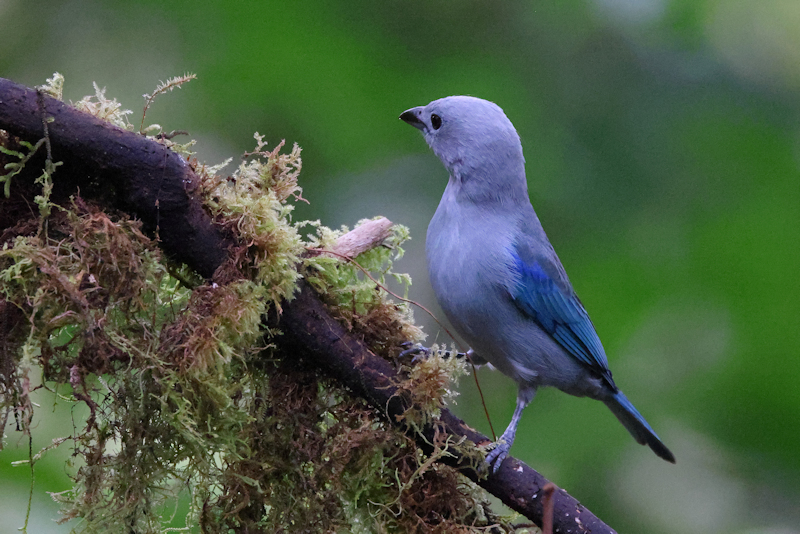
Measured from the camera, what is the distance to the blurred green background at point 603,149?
3.50m

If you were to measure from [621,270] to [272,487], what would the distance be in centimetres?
252

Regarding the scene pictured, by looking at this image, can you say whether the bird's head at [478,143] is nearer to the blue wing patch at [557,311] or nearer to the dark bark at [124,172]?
the blue wing patch at [557,311]

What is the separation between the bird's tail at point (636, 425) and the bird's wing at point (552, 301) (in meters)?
0.18

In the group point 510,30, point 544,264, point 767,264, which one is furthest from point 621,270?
point 510,30

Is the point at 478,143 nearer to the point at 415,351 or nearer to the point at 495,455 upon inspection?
the point at 415,351

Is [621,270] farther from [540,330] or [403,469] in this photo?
[403,469]

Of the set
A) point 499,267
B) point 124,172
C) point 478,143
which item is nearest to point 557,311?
point 499,267

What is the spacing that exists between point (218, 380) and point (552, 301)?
159 cm

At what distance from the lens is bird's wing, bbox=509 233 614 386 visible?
266 cm

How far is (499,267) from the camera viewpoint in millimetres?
2570

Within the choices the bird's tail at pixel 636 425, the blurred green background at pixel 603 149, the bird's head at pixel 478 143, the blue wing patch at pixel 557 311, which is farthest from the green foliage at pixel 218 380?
the blurred green background at pixel 603 149

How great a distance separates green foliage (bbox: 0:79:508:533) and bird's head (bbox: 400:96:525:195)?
0.92 m

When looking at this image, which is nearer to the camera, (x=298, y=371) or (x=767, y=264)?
(x=298, y=371)

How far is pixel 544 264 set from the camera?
9.17 ft
